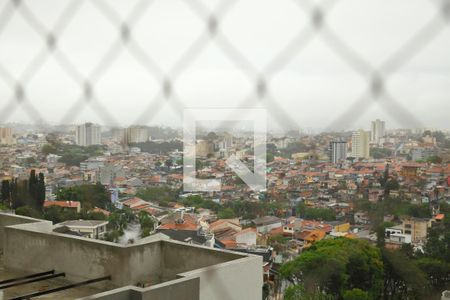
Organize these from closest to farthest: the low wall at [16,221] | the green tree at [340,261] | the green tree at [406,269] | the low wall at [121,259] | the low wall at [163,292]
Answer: the green tree at [406,269]
the green tree at [340,261]
the low wall at [163,292]
the low wall at [121,259]
the low wall at [16,221]

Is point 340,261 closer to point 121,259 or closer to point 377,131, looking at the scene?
point 377,131

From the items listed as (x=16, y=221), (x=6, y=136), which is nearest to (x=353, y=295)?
(x=16, y=221)

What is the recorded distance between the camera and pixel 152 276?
3.57 m

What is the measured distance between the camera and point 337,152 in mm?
556

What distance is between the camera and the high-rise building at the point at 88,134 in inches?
31.2

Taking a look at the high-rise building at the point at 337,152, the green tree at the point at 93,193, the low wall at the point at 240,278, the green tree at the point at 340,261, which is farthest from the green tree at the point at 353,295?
the high-rise building at the point at 337,152

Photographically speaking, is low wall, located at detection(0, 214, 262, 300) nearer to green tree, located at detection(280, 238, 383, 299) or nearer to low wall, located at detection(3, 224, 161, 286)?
low wall, located at detection(3, 224, 161, 286)

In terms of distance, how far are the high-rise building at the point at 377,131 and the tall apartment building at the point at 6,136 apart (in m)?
0.71

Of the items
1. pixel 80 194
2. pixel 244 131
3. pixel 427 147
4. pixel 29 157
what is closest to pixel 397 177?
pixel 427 147

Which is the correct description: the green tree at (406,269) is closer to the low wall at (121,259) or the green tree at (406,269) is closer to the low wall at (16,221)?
the low wall at (121,259)

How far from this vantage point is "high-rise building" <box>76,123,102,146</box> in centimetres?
79

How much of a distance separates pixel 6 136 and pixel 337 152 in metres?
0.67

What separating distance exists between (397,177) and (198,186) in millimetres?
605

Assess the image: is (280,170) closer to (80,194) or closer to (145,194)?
(145,194)
